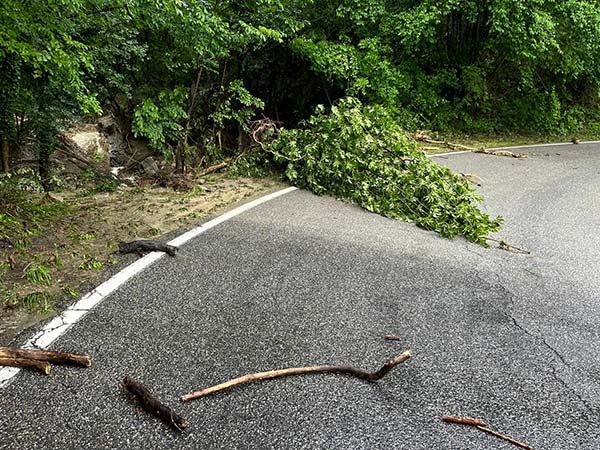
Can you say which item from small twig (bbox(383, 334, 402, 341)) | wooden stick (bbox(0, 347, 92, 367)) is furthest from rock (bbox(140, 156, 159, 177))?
small twig (bbox(383, 334, 402, 341))

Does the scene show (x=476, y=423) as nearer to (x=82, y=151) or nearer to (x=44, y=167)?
(x=44, y=167)

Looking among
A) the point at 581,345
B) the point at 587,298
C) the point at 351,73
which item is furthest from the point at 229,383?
the point at 351,73

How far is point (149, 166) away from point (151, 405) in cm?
928

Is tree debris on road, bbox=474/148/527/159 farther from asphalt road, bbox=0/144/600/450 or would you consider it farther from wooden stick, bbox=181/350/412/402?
wooden stick, bbox=181/350/412/402

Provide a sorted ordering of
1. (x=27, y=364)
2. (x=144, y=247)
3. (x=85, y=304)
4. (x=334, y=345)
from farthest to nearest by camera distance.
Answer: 1. (x=144, y=247)
2. (x=85, y=304)
3. (x=334, y=345)
4. (x=27, y=364)

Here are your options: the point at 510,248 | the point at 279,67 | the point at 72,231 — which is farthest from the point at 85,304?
the point at 279,67

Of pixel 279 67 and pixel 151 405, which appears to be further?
pixel 279 67

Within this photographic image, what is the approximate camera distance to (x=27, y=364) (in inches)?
117

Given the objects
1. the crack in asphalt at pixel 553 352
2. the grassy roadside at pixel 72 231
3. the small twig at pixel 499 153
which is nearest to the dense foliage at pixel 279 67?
the grassy roadside at pixel 72 231

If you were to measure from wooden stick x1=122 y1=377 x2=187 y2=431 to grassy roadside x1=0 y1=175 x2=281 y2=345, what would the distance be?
Answer: 1.09 meters

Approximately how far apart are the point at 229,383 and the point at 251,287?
1451mm

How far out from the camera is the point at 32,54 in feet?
15.9

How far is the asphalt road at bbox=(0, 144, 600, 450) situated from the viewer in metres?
2.60

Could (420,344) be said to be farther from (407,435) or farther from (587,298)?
Answer: (587,298)
